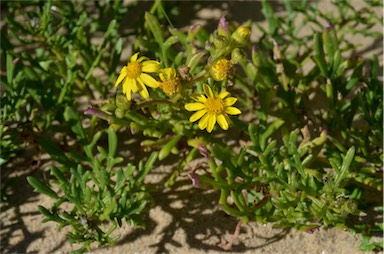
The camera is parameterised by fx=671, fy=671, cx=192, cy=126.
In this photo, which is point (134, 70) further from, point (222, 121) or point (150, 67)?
point (222, 121)

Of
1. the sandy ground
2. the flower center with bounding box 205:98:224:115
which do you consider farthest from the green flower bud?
the sandy ground

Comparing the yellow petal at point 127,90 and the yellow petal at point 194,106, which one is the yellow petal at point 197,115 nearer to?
the yellow petal at point 194,106

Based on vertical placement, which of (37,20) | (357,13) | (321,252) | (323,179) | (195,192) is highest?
(37,20)

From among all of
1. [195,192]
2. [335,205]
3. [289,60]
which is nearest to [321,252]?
[335,205]

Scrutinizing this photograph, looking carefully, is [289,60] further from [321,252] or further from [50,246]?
[50,246]

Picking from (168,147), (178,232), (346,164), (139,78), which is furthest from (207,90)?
(178,232)

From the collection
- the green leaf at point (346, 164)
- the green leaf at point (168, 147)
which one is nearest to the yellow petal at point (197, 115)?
the green leaf at point (168, 147)

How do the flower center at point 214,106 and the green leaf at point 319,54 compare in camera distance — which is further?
the green leaf at point 319,54
